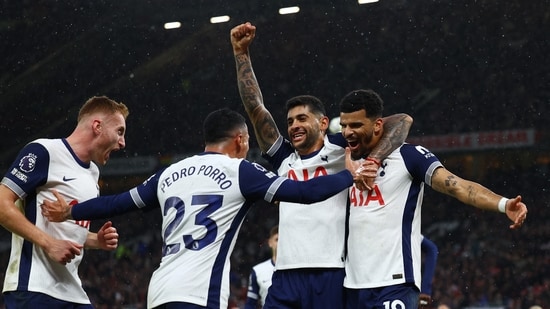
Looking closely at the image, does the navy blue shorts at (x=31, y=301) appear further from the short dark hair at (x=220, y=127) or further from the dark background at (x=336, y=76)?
the dark background at (x=336, y=76)

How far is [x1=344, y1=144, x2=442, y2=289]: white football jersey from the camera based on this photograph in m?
4.93

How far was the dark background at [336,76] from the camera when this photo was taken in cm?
1833

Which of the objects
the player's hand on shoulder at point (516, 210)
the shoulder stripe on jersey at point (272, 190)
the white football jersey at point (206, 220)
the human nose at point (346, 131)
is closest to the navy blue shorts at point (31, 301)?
the white football jersey at point (206, 220)

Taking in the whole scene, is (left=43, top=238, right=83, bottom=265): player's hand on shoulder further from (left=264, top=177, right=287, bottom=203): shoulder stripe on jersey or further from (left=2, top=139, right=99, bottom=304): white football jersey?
(left=264, top=177, right=287, bottom=203): shoulder stripe on jersey

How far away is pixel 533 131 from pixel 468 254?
10.5 feet

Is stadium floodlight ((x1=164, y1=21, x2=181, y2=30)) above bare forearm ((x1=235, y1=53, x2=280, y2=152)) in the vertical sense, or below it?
above

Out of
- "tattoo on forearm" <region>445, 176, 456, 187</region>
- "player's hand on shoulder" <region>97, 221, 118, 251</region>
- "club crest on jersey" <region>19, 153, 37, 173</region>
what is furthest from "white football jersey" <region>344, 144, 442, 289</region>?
"club crest on jersey" <region>19, 153, 37, 173</region>

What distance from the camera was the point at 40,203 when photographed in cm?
469

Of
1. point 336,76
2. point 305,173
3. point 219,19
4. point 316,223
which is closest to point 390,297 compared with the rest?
point 316,223

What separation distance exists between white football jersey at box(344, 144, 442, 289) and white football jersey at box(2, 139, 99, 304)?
150 centimetres

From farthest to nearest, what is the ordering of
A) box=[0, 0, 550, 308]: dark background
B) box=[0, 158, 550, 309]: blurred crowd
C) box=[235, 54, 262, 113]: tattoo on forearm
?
box=[0, 158, 550, 309]: blurred crowd → box=[0, 0, 550, 308]: dark background → box=[235, 54, 262, 113]: tattoo on forearm

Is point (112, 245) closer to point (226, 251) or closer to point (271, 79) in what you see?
point (226, 251)

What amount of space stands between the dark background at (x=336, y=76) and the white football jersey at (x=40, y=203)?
1289 cm

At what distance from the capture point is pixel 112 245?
4848mm
